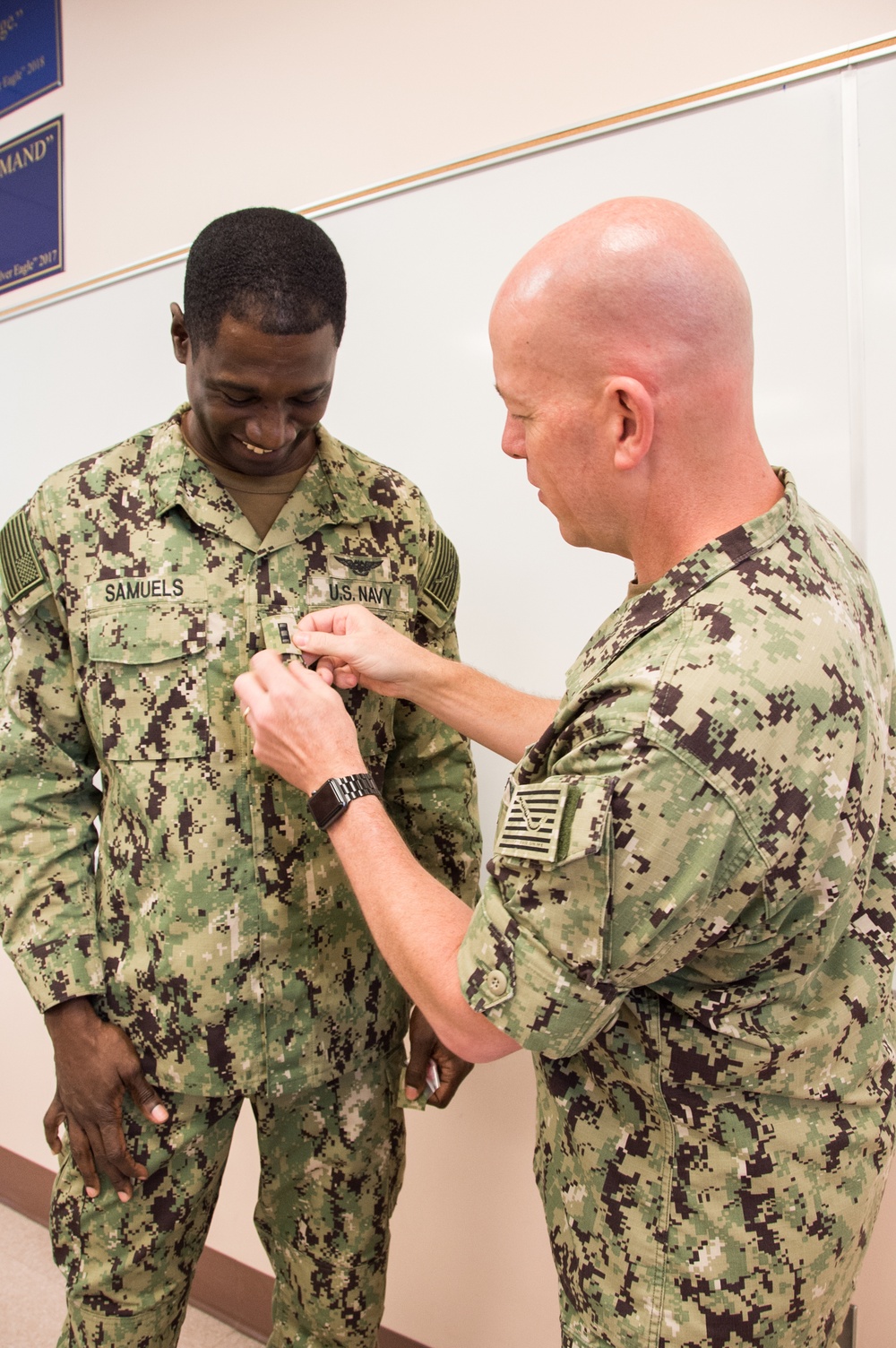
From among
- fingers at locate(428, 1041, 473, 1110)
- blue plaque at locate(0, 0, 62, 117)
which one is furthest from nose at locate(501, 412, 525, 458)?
blue plaque at locate(0, 0, 62, 117)

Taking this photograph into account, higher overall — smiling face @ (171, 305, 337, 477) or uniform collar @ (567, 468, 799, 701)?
smiling face @ (171, 305, 337, 477)

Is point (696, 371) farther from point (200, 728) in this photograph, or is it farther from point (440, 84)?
point (440, 84)

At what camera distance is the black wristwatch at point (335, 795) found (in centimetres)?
102

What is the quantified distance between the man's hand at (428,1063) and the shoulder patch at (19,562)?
2.69 feet

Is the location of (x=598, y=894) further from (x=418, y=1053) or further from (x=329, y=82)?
(x=329, y=82)

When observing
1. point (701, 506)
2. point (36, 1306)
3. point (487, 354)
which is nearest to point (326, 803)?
point (701, 506)

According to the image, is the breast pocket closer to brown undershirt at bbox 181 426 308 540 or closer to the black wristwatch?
brown undershirt at bbox 181 426 308 540

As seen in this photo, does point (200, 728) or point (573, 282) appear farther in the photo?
point (200, 728)

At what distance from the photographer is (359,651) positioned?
1.24 meters

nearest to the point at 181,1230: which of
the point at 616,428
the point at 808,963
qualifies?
the point at 808,963

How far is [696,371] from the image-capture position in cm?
86

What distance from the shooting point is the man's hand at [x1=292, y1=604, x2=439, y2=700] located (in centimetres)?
123

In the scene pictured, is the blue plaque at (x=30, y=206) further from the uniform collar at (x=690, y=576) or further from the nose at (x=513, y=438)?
the uniform collar at (x=690, y=576)

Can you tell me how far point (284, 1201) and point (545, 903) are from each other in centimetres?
90
